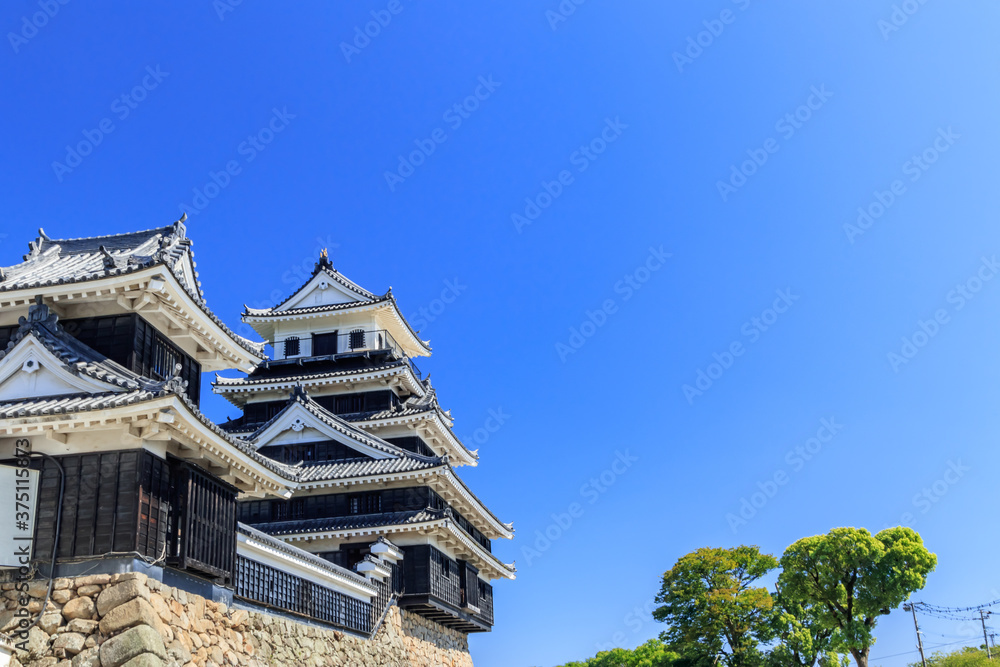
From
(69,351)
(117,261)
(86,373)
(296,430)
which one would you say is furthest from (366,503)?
(86,373)

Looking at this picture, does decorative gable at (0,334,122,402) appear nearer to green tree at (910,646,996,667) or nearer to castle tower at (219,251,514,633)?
castle tower at (219,251,514,633)

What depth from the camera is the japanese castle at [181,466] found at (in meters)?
15.3

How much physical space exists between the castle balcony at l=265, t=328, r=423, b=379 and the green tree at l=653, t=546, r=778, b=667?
1582 centimetres

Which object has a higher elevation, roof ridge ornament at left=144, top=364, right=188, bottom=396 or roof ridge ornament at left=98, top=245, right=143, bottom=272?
roof ridge ornament at left=98, top=245, right=143, bottom=272

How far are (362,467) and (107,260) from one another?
1584 cm

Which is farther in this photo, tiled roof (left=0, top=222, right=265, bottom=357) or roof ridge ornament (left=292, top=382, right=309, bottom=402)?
roof ridge ornament (left=292, top=382, right=309, bottom=402)

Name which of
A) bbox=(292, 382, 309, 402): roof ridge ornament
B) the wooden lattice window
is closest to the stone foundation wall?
the wooden lattice window

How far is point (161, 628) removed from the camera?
15055 mm

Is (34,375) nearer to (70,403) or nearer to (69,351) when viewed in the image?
(69,351)

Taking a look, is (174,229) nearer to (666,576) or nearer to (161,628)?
(161,628)

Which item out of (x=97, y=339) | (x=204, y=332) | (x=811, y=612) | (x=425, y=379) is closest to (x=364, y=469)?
(x=425, y=379)

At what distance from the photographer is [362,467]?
31375 millimetres

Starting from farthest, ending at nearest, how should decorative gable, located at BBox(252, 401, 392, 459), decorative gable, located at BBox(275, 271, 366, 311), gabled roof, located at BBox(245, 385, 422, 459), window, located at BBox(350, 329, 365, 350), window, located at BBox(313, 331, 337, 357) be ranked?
decorative gable, located at BBox(275, 271, 366, 311) → window, located at BBox(313, 331, 337, 357) → window, located at BBox(350, 329, 365, 350) → decorative gable, located at BBox(252, 401, 392, 459) → gabled roof, located at BBox(245, 385, 422, 459)

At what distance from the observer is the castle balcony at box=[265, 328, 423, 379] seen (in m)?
37.8
